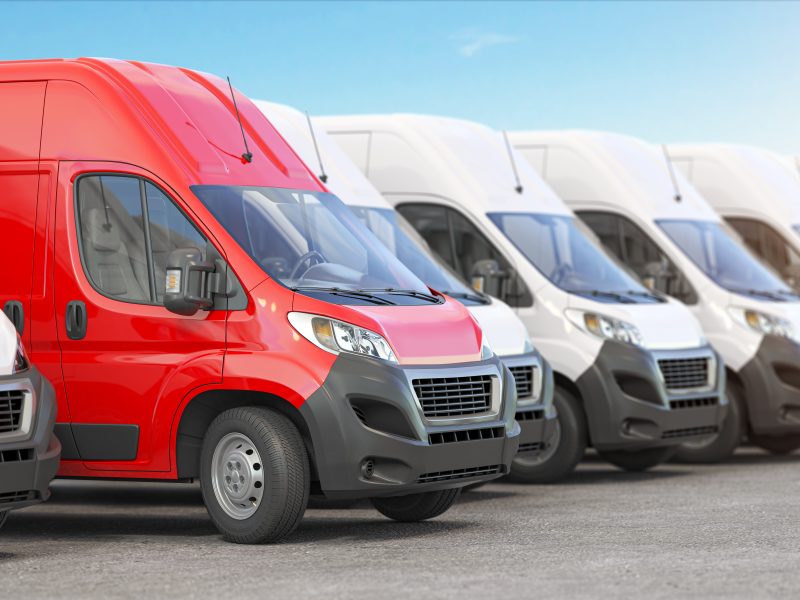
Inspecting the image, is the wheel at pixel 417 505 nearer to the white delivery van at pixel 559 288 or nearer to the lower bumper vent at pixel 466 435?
the lower bumper vent at pixel 466 435

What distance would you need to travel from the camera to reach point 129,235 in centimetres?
999

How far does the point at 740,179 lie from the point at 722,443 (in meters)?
3.57

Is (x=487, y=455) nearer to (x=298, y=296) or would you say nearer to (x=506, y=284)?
(x=298, y=296)

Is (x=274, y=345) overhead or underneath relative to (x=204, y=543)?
overhead

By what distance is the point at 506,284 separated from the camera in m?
14.1

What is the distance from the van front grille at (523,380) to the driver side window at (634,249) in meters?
3.57

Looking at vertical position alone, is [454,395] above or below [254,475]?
above

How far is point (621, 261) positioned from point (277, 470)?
7371 millimetres

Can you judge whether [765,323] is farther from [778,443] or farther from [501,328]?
[501,328]

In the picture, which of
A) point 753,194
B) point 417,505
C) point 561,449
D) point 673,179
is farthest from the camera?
point 753,194

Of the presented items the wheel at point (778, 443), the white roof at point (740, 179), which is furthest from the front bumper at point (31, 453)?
the white roof at point (740, 179)

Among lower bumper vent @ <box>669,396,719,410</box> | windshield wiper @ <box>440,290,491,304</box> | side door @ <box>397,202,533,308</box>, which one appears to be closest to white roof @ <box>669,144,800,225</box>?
lower bumper vent @ <box>669,396,719,410</box>

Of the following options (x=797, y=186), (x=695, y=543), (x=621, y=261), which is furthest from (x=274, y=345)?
(x=797, y=186)

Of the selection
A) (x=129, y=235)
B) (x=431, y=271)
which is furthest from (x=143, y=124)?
(x=431, y=271)
